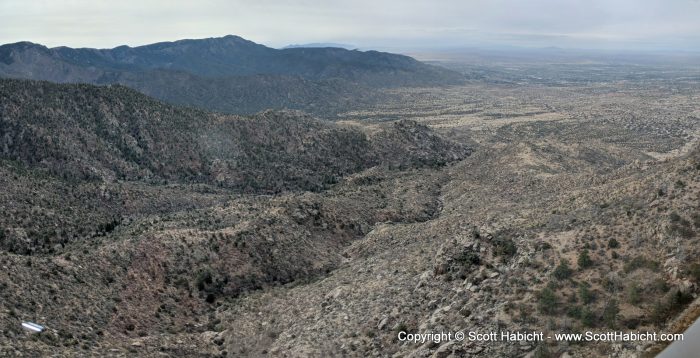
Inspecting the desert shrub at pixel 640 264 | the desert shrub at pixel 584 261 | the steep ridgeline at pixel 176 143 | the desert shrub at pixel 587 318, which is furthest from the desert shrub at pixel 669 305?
the steep ridgeline at pixel 176 143

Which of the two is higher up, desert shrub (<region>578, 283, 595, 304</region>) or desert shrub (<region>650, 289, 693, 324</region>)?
desert shrub (<region>650, 289, 693, 324</region>)

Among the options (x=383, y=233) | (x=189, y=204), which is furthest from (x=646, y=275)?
(x=189, y=204)

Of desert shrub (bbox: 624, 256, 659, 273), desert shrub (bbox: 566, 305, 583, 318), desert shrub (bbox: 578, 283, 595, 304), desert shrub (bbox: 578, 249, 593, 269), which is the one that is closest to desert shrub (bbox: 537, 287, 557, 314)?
desert shrub (bbox: 566, 305, 583, 318)

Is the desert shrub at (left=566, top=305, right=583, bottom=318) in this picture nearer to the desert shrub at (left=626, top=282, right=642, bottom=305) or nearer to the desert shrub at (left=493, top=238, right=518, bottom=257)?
the desert shrub at (left=626, top=282, right=642, bottom=305)

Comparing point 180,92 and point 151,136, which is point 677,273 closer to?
point 151,136

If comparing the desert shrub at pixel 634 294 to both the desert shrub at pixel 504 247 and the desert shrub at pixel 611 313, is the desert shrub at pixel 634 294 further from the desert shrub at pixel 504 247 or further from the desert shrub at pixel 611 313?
the desert shrub at pixel 504 247

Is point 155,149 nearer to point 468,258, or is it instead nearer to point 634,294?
point 468,258

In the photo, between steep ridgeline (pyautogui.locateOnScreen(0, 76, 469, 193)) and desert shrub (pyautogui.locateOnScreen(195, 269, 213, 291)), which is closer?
desert shrub (pyautogui.locateOnScreen(195, 269, 213, 291))

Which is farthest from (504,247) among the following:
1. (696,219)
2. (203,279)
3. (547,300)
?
(203,279)
